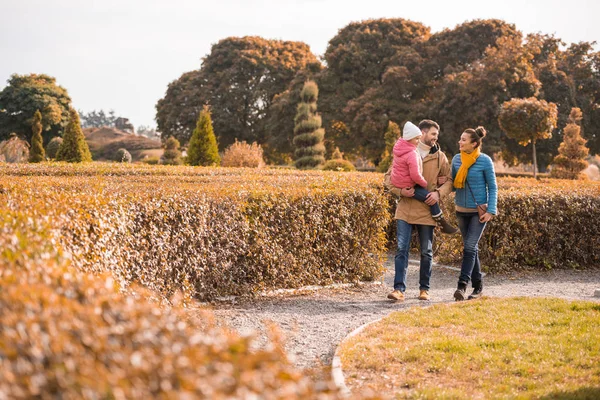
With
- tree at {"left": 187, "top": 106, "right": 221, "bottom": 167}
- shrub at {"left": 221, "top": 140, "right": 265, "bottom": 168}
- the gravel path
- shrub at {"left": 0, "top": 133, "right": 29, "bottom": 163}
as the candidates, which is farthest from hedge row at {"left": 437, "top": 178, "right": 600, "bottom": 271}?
shrub at {"left": 0, "top": 133, "right": 29, "bottom": 163}

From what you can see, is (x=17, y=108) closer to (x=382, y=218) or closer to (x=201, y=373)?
(x=382, y=218)

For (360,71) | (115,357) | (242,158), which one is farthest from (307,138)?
(115,357)

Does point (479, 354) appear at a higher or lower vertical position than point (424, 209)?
lower

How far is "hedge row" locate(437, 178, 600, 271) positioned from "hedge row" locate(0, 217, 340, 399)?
30.7 feet

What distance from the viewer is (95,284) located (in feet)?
8.93

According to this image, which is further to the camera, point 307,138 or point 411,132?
point 307,138

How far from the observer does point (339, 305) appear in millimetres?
7840

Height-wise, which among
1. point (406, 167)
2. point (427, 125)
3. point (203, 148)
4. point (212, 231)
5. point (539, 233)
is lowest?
point (539, 233)

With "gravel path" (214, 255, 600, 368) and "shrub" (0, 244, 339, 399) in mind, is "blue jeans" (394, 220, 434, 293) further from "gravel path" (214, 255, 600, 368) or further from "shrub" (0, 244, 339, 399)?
"shrub" (0, 244, 339, 399)

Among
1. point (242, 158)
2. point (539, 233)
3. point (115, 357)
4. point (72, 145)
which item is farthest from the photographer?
point (72, 145)

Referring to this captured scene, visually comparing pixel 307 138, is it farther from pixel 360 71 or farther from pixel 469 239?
pixel 469 239

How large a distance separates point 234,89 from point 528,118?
2478 centimetres

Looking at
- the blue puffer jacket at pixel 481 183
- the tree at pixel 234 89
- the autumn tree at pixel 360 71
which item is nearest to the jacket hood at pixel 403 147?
the blue puffer jacket at pixel 481 183

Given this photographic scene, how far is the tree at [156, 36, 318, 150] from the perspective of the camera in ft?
152
